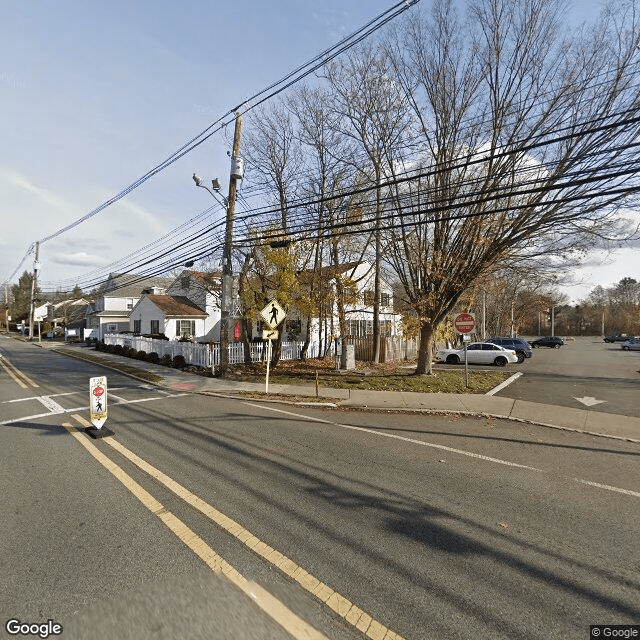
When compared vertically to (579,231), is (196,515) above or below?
below

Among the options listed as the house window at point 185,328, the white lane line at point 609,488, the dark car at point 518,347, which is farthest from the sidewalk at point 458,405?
the house window at point 185,328

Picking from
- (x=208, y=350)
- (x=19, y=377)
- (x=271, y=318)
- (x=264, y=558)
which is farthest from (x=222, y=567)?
(x=19, y=377)

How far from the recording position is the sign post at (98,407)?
24.3 feet

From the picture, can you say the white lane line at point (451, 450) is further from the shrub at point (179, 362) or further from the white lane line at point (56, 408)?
the shrub at point (179, 362)

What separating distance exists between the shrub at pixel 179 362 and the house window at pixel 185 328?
50.1ft

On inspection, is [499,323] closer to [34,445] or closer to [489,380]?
[489,380]

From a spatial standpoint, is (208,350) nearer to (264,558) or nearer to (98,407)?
(98,407)

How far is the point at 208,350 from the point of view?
58.8 feet

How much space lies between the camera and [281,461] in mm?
6133

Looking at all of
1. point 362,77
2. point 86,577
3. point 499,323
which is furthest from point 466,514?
point 499,323

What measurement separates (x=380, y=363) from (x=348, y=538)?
721 inches

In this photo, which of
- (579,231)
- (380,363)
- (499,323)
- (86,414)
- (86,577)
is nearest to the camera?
(86,577)

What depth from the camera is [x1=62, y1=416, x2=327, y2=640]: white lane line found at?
276cm

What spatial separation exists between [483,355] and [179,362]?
696 inches
